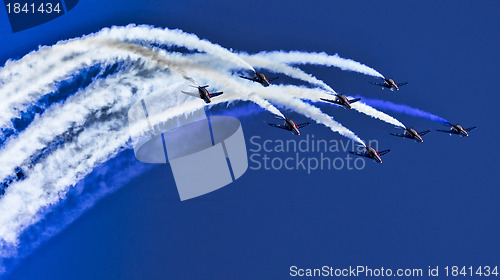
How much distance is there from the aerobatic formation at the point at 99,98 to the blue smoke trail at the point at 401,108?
2.19 feet

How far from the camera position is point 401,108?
28.9 meters

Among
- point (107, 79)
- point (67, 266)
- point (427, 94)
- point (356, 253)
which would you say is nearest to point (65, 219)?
point (67, 266)

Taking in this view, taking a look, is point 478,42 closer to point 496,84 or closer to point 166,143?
point 496,84

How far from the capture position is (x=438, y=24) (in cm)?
2950

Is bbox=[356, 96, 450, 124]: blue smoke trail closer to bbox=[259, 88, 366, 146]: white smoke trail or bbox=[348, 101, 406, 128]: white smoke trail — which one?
bbox=[348, 101, 406, 128]: white smoke trail

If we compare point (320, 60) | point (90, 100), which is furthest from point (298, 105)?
point (90, 100)

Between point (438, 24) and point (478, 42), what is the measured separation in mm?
2147

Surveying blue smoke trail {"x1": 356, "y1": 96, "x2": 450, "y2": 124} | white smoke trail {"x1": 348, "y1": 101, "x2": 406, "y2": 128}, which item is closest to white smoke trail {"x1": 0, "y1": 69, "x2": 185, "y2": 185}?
white smoke trail {"x1": 348, "y1": 101, "x2": 406, "y2": 128}

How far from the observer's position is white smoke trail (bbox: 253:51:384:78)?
27.6 metres

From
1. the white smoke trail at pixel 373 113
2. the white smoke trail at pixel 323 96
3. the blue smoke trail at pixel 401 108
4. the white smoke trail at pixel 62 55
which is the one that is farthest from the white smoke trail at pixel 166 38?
the blue smoke trail at pixel 401 108

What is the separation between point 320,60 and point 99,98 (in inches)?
374

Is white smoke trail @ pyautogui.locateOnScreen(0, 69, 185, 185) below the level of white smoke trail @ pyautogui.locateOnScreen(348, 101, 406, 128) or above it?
below

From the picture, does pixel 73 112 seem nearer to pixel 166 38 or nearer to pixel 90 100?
pixel 90 100

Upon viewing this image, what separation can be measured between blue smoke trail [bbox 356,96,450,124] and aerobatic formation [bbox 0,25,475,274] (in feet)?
2.19
